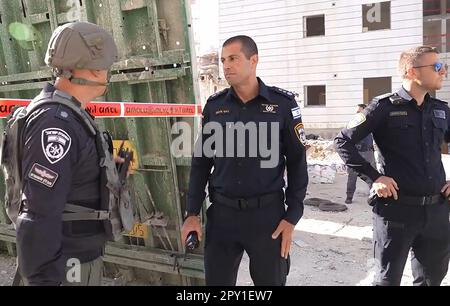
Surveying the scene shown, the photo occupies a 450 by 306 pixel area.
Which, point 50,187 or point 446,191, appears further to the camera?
point 446,191

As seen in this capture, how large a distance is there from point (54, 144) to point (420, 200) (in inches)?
86.7

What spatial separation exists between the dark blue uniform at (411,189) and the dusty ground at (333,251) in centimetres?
124

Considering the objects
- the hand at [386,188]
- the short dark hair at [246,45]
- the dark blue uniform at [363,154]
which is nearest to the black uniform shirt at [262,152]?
the short dark hair at [246,45]

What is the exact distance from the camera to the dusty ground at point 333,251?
3912mm

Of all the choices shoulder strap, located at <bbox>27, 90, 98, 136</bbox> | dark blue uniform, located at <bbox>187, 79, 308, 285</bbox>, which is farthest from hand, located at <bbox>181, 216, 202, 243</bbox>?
shoulder strap, located at <bbox>27, 90, 98, 136</bbox>

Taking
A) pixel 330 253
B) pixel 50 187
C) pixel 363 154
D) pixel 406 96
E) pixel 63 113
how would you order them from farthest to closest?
pixel 363 154 → pixel 330 253 → pixel 406 96 → pixel 63 113 → pixel 50 187

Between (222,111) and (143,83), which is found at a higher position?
(143,83)

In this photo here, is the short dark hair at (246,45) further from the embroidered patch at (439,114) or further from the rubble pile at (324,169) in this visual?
the rubble pile at (324,169)

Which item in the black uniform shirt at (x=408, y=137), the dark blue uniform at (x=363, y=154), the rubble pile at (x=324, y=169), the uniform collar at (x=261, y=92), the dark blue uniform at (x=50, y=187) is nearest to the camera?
the dark blue uniform at (x=50, y=187)

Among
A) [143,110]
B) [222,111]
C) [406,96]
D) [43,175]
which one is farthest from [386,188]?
[43,175]

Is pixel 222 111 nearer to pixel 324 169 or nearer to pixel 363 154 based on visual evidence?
pixel 363 154

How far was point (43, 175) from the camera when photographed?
1505 millimetres

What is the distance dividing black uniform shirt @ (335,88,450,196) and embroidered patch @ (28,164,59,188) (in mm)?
2081

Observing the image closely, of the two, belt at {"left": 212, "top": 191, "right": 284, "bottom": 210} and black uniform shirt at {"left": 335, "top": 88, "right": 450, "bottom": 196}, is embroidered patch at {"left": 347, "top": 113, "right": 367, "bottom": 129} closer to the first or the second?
black uniform shirt at {"left": 335, "top": 88, "right": 450, "bottom": 196}
